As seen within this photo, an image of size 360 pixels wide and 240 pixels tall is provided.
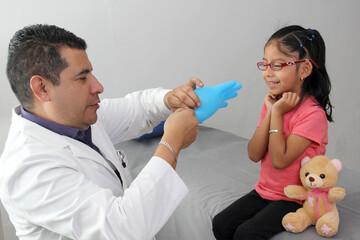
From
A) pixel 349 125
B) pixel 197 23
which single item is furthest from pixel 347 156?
pixel 197 23

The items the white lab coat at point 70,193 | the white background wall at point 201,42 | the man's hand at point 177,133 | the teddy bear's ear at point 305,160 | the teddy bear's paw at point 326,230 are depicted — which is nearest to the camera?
the white lab coat at point 70,193

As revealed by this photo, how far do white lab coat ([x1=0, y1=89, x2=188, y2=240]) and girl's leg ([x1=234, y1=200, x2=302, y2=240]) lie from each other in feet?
1.25

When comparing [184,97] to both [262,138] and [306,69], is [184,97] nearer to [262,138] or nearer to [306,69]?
[262,138]

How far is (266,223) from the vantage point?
3.64 feet

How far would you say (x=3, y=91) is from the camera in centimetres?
175

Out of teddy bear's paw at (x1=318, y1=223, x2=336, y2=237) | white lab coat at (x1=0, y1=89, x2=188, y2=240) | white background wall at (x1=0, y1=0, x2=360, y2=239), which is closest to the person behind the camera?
white lab coat at (x1=0, y1=89, x2=188, y2=240)

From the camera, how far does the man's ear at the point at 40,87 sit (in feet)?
2.76

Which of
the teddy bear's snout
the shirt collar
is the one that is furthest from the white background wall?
the teddy bear's snout

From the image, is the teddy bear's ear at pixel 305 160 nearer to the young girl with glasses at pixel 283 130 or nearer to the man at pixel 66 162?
the young girl with glasses at pixel 283 130

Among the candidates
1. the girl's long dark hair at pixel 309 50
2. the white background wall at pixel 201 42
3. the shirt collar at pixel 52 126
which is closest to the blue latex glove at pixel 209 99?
the girl's long dark hair at pixel 309 50

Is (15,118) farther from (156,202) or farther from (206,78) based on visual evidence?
(206,78)

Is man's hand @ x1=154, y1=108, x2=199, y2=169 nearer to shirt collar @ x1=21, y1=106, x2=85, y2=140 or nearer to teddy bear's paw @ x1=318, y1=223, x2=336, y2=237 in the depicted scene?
shirt collar @ x1=21, y1=106, x2=85, y2=140

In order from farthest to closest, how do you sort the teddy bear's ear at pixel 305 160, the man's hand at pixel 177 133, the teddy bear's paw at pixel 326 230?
the teddy bear's ear at pixel 305 160
the teddy bear's paw at pixel 326 230
the man's hand at pixel 177 133

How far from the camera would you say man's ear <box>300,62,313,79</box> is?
1.17 metres
